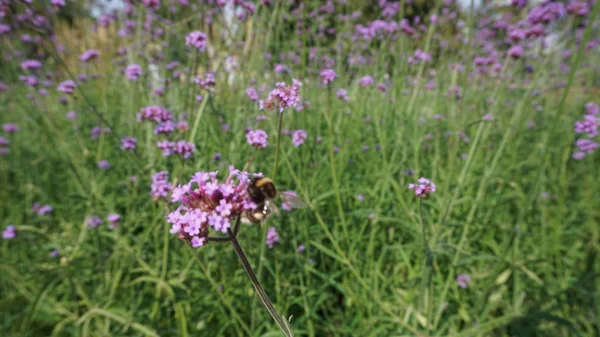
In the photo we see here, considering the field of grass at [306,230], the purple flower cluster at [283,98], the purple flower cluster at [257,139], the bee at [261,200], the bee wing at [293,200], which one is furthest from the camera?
the field of grass at [306,230]

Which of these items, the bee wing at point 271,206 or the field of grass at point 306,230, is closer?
the bee wing at point 271,206

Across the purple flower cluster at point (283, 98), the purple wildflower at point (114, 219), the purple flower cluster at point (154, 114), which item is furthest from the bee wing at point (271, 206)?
the purple wildflower at point (114, 219)

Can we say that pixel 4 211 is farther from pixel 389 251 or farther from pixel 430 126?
pixel 430 126

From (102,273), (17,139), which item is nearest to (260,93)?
(102,273)

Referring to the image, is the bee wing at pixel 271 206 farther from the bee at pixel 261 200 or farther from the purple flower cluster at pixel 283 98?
the purple flower cluster at pixel 283 98

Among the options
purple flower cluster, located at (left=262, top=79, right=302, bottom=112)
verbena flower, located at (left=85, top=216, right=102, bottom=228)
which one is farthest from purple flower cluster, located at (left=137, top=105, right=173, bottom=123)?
purple flower cluster, located at (left=262, top=79, right=302, bottom=112)

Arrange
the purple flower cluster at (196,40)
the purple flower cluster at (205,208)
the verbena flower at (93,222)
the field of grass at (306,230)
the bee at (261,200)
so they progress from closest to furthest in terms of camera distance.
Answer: the purple flower cluster at (205,208) < the bee at (261,200) < the field of grass at (306,230) < the purple flower cluster at (196,40) < the verbena flower at (93,222)
